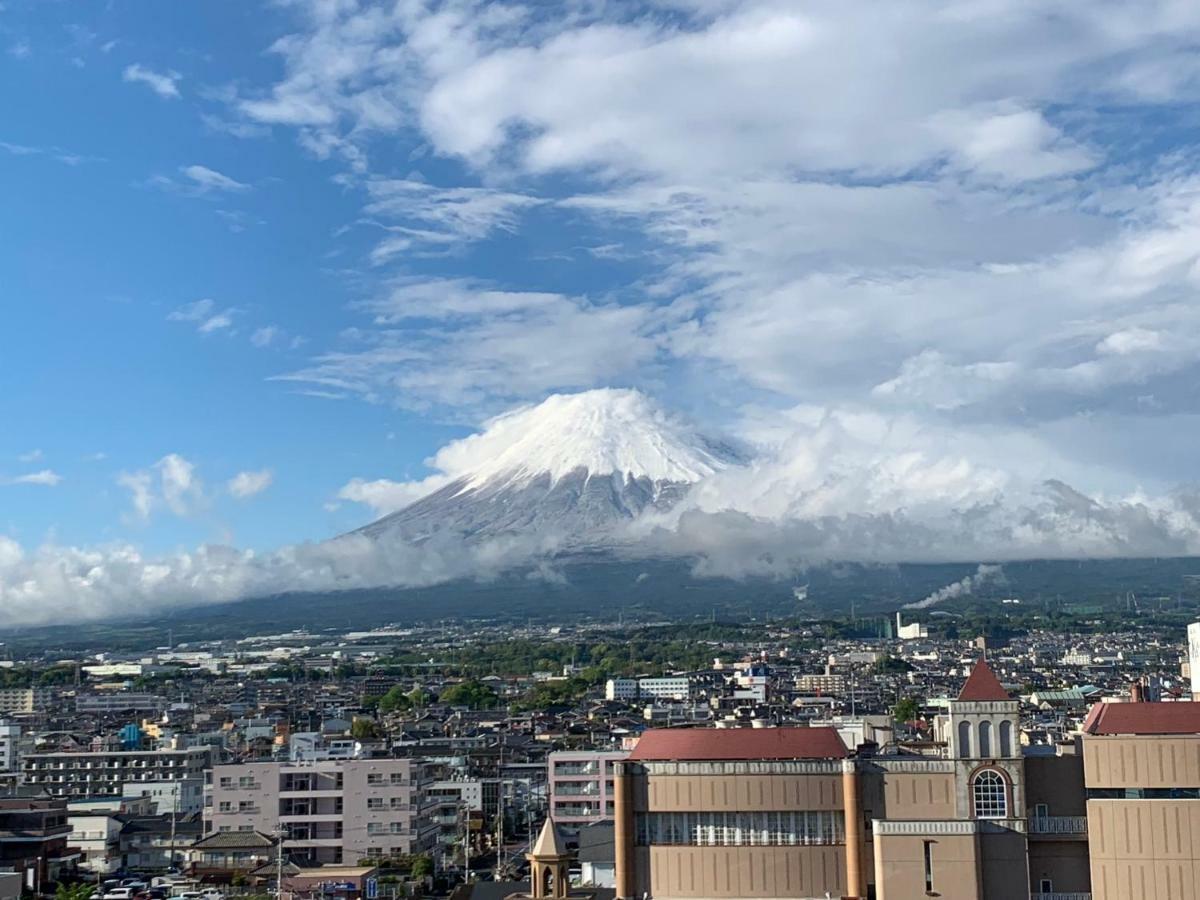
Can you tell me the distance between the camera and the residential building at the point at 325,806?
5294 cm

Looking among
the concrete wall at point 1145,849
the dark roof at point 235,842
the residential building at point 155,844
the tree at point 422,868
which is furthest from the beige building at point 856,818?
the residential building at point 155,844

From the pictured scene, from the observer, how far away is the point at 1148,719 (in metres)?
31.6

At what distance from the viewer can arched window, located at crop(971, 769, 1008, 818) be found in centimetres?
3195

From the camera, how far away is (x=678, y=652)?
194250 mm

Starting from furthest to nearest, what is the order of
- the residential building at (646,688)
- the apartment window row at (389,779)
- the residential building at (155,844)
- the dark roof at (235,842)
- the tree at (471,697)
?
the residential building at (646,688) → the tree at (471,697) → the residential building at (155,844) → the apartment window row at (389,779) → the dark roof at (235,842)

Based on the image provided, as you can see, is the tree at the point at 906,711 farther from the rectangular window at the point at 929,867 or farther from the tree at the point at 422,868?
the rectangular window at the point at 929,867

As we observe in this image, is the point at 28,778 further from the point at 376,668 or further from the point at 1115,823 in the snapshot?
the point at 376,668

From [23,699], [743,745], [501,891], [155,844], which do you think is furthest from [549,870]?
[23,699]

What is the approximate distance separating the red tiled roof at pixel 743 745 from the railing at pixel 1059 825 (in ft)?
14.3

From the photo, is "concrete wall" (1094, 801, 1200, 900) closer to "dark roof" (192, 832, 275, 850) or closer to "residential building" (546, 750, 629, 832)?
"residential building" (546, 750, 629, 832)

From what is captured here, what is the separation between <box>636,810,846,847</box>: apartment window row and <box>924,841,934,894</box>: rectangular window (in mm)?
1839

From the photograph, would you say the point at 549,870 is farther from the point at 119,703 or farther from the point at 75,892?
the point at 119,703

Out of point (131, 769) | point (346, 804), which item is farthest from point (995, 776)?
point (131, 769)

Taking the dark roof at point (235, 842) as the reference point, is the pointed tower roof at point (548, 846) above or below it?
above
